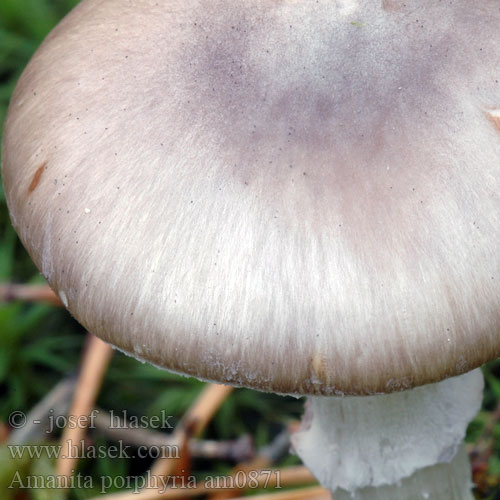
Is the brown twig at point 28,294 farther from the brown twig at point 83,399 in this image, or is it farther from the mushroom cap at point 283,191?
the mushroom cap at point 283,191

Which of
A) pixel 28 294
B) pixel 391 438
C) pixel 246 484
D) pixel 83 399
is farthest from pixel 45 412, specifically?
pixel 391 438

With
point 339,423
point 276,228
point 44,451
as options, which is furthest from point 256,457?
point 276,228

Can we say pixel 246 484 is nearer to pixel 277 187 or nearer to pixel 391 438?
pixel 391 438

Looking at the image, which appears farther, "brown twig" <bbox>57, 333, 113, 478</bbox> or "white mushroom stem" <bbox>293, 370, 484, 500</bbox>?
"brown twig" <bbox>57, 333, 113, 478</bbox>

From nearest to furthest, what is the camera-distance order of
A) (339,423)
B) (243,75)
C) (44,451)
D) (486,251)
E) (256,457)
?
1. (486,251)
2. (243,75)
3. (339,423)
4. (44,451)
5. (256,457)

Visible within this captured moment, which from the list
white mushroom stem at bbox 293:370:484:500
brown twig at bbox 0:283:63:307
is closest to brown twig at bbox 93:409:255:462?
brown twig at bbox 0:283:63:307

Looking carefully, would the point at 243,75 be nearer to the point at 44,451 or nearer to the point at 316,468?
the point at 316,468

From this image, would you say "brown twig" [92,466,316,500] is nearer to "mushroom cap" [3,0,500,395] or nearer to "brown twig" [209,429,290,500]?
"brown twig" [209,429,290,500]

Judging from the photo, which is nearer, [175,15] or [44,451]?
[175,15]
